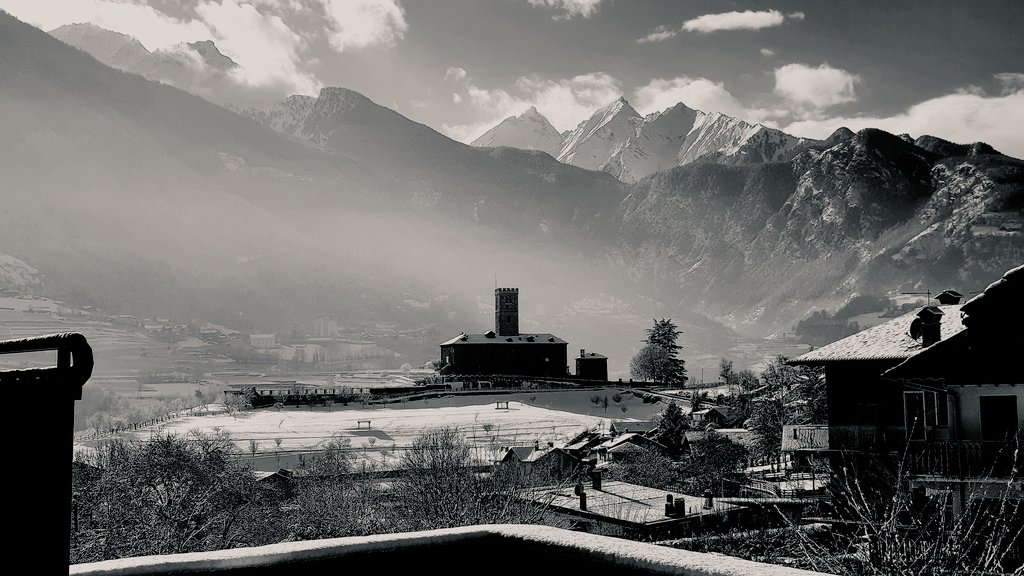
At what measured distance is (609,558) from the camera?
12.6 feet

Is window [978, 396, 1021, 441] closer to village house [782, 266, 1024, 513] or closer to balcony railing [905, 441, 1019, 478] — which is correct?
village house [782, 266, 1024, 513]

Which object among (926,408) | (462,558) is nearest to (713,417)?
(926,408)

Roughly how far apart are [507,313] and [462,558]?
119 metres

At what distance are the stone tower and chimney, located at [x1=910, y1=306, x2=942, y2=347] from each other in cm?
10198

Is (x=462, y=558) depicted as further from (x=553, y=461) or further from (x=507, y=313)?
(x=507, y=313)

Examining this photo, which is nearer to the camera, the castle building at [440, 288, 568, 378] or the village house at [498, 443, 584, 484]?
the village house at [498, 443, 584, 484]

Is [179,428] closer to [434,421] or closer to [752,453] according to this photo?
[434,421]

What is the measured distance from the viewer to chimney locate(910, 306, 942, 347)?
20.9m

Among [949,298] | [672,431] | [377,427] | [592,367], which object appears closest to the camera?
[949,298]

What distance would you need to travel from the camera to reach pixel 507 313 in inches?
4865

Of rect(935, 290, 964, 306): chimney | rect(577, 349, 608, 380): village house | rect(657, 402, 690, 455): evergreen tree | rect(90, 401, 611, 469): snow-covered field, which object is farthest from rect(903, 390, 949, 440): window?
rect(577, 349, 608, 380): village house

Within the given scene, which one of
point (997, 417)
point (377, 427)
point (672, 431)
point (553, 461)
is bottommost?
point (553, 461)

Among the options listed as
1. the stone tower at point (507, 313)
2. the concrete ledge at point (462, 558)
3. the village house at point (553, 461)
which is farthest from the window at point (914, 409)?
the stone tower at point (507, 313)

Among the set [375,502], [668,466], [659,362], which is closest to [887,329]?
[375,502]
